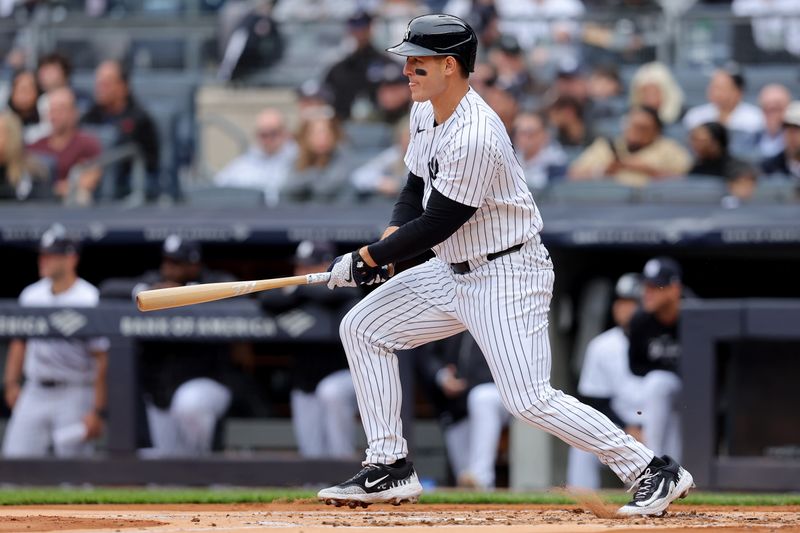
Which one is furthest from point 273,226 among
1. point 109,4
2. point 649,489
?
point 649,489

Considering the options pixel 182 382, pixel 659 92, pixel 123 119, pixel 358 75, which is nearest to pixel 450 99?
pixel 182 382

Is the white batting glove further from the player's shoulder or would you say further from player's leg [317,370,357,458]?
the player's shoulder

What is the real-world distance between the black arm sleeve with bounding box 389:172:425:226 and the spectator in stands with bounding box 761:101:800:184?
4.01 metres

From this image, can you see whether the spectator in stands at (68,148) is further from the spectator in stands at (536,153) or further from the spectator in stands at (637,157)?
the spectator in stands at (637,157)

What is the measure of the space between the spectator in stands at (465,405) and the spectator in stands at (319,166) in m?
1.34

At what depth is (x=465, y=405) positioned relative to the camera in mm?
7840

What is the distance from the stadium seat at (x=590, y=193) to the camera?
27.5 feet

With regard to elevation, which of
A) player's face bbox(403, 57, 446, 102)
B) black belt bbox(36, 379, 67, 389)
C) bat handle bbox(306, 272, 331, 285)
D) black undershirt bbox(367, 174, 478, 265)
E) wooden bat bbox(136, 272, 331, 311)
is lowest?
black belt bbox(36, 379, 67, 389)

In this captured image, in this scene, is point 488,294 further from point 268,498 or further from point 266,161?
point 266,161

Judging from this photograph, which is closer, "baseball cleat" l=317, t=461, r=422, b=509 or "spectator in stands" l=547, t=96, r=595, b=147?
"baseball cleat" l=317, t=461, r=422, b=509

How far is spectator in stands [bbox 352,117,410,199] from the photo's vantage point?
860 cm

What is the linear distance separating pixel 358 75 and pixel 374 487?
16.4 ft

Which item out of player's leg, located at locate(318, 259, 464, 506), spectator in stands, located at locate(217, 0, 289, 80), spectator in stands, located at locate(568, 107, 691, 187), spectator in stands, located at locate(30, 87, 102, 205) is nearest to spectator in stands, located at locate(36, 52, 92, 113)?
spectator in stands, located at locate(30, 87, 102, 205)

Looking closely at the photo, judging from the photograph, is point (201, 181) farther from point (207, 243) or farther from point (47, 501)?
point (47, 501)
